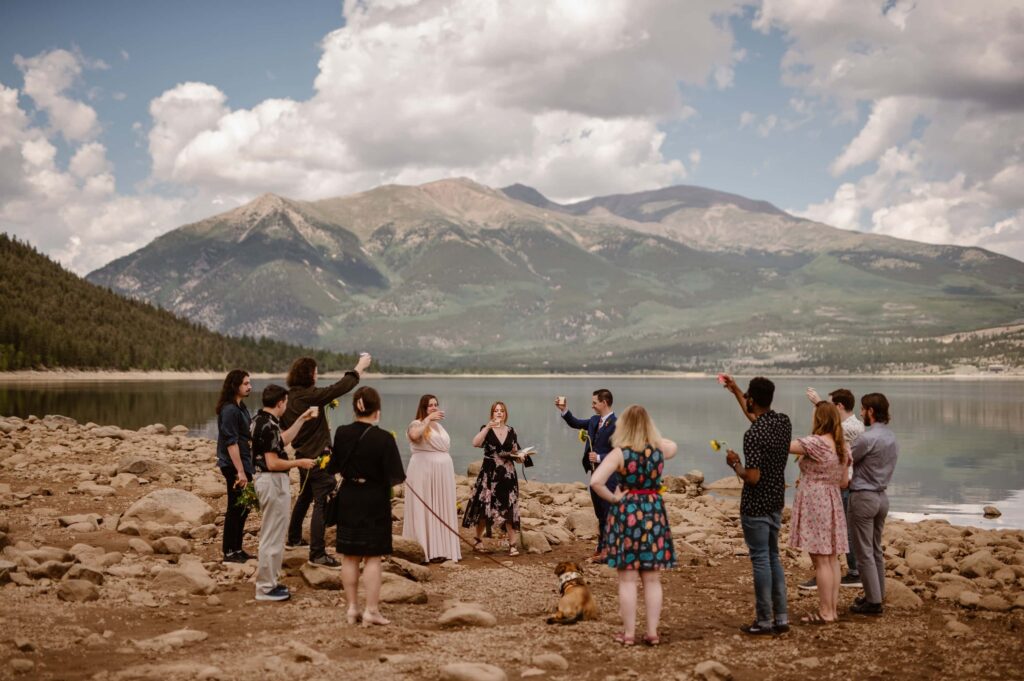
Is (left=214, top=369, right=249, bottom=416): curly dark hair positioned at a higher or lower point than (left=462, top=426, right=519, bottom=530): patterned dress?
higher

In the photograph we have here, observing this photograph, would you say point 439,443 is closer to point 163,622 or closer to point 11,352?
point 163,622

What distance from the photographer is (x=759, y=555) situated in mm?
10531

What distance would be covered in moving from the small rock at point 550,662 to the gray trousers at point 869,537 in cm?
458

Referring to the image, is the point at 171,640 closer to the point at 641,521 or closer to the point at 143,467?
the point at 641,521

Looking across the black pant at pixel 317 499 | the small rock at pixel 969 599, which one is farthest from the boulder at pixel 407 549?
the small rock at pixel 969 599

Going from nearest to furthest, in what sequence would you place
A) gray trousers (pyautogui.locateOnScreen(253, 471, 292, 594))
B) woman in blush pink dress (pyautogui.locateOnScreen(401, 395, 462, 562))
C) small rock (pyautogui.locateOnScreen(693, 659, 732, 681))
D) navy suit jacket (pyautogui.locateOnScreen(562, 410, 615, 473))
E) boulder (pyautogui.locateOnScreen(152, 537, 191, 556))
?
small rock (pyautogui.locateOnScreen(693, 659, 732, 681)) → gray trousers (pyautogui.locateOnScreen(253, 471, 292, 594)) → boulder (pyautogui.locateOnScreen(152, 537, 191, 556)) → woman in blush pink dress (pyautogui.locateOnScreen(401, 395, 462, 562)) → navy suit jacket (pyautogui.locateOnScreen(562, 410, 615, 473))

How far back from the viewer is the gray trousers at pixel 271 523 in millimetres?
11055

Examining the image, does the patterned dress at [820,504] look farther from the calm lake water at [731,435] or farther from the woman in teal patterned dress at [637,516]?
the calm lake water at [731,435]

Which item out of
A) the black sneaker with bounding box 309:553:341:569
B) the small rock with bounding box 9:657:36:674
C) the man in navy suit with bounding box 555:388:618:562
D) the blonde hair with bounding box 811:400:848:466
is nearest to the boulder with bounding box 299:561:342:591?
the black sneaker with bounding box 309:553:341:569

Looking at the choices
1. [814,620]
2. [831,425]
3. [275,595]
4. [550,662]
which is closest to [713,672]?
[550,662]

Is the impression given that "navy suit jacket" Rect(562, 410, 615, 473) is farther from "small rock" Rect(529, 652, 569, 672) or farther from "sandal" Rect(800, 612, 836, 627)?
"small rock" Rect(529, 652, 569, 672)

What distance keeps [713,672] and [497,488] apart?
269 inches

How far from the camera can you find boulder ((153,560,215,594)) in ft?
37.7

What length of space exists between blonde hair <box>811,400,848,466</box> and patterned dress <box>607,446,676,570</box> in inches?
93.7
